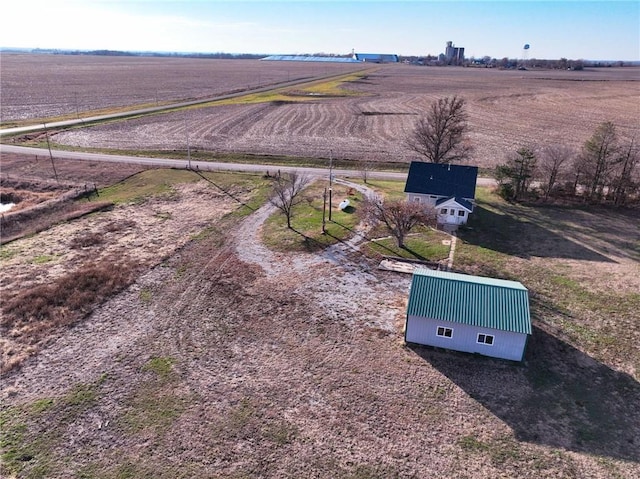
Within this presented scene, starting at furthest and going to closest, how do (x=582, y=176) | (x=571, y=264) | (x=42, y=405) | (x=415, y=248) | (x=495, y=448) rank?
1. (x=582, y=176)
2. (x=415, y=248)
3. (x=571, y=264)
4. (x=42, y=405)
5. (x=495, y=448)

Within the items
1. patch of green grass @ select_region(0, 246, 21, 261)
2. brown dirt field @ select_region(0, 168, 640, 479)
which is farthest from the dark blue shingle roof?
patch of green grass @ select_region(0, 246, 21, 261)

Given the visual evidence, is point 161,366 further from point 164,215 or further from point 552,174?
point 552,174

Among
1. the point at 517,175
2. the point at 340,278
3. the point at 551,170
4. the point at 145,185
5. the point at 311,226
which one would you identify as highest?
the point at 551,170

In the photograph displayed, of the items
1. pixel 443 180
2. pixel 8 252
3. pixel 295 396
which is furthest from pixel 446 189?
pixel 8 252

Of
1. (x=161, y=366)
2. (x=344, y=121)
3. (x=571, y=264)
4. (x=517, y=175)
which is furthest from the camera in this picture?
(x=344, y=121)

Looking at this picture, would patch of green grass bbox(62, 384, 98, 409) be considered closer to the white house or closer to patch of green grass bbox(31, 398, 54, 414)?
patch of green grass bbox(31, 398, 54, 414)

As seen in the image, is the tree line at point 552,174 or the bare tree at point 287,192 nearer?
the bare tree at point 287,192

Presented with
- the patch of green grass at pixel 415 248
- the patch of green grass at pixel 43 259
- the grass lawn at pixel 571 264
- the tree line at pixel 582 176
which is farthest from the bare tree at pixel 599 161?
the patch of green grass at pixel 43 259

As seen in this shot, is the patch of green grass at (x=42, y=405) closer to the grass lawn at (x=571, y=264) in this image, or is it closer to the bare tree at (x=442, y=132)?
the grass lawn at (x=571, y=264)
